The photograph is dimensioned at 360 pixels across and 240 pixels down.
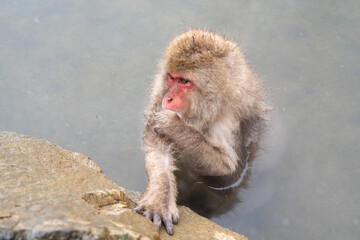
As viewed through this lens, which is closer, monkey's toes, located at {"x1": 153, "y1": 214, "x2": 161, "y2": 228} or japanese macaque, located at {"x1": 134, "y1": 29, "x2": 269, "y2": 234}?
monkey's toes, located at {"x1": 153, "y1": 214, "x2": 161, "y2": 228}

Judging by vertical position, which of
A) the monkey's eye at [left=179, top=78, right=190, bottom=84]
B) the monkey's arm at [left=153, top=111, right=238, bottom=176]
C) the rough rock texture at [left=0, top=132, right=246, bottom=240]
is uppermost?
the monkey's eye at [left=179, top=78, right=190, bottom=84]

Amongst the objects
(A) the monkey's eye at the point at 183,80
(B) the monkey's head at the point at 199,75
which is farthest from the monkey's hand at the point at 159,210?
(A) the monkey's eye at the point at 183,80

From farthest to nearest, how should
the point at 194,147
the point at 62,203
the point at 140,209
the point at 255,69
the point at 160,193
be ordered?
1. the point at 255,69
2. the point at 194,147
3. the point at 160,193
4. the point at 140,209
5. the point at 62,203

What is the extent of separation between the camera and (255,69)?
593 centimetres

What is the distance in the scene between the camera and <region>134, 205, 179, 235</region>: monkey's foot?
304cm

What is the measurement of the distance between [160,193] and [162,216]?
23 centimetres

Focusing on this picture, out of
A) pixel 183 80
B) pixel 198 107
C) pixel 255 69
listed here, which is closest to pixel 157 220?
pixel 198 107

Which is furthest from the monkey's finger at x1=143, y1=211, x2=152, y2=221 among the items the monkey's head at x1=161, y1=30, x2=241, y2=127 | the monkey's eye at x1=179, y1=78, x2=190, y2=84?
the monkey's eye at x1=179, y1=78, x2=190, y2=84

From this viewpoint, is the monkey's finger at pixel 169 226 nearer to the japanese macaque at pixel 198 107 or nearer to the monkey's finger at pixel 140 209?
the monkey's finger at pixel 140 209

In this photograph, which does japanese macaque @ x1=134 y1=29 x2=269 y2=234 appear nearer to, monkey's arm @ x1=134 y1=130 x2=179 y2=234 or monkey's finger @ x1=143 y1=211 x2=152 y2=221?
monkey's arm @ x1=134 y1=130 x2=179 y2=234

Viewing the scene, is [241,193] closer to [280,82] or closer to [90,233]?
[280,82]

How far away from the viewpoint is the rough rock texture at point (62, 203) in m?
2.15

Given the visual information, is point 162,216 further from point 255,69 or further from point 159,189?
point 255,69

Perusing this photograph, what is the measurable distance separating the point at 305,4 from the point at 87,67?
3.49 m
